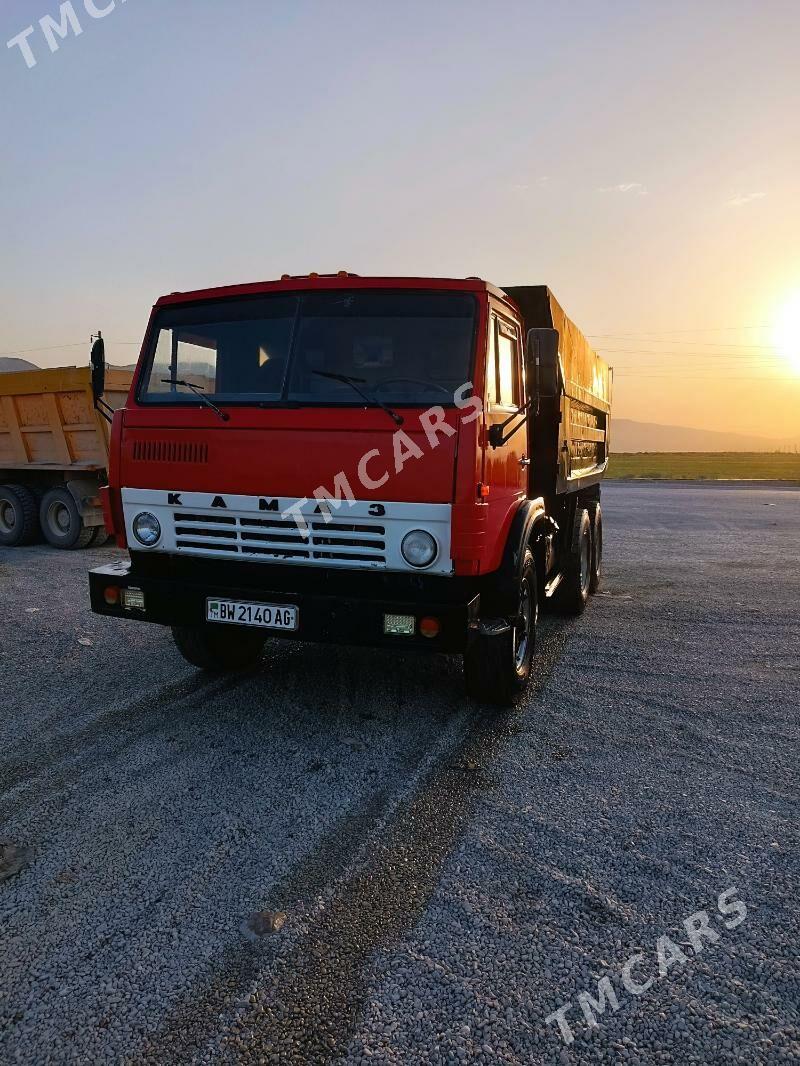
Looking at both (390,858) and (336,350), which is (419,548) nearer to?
(336,350)

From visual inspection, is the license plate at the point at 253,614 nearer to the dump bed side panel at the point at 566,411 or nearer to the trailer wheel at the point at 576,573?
the dump bed side panel at the point at 566,411

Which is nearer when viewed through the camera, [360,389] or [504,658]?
[360,389]

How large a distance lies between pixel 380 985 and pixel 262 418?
2.85 metres

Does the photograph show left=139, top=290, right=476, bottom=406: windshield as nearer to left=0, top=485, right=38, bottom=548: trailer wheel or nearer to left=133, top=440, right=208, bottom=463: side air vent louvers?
left=133, top=440, right=208, bottom=463: side air vent louvers

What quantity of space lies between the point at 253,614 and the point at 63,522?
8.63m

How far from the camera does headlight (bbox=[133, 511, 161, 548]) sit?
441 centimetres

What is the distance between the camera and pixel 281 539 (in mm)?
4137

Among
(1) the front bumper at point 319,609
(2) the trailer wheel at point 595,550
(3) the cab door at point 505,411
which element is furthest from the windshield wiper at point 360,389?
(2) the trailer wheel at point 595,550

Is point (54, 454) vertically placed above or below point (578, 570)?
above

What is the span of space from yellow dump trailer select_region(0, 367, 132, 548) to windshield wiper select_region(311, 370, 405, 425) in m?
7.61

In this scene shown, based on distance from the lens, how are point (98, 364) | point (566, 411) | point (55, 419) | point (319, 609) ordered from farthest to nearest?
point (55, 419) < point (566, 411) < point (98, 364) < point (319, 609)

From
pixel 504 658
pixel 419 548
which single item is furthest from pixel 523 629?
pixel 419 548

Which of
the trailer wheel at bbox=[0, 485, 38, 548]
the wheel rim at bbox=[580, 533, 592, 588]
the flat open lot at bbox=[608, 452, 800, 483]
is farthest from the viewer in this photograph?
the flat open lot at bbox=[608, 452, 800, 483]

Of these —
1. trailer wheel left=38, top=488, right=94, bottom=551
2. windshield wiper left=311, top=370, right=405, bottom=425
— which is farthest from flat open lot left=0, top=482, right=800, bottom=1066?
trailer wheel left=38, top=488, right=94, bottom=551
